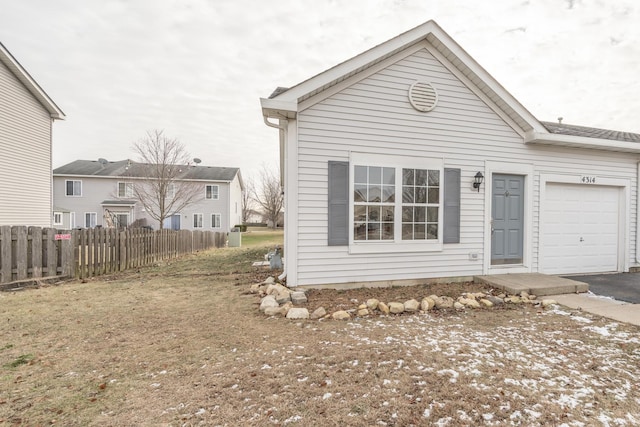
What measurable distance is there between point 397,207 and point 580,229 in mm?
5140

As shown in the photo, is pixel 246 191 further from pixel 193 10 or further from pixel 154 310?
pixel 154 310

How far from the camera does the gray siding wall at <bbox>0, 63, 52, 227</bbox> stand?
9969 mm

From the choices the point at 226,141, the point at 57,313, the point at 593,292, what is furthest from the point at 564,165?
the point at 226,141

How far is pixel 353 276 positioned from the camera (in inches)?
223

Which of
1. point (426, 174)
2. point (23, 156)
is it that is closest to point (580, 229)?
point (426, 174)

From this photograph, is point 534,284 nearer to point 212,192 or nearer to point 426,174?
point 426,174

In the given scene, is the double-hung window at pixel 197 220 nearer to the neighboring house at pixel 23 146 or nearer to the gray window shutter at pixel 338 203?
the neighboring house at pixel 23 146

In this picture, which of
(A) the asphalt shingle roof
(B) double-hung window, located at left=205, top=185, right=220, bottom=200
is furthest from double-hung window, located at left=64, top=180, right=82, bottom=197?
(A) the asphalt shingle roof

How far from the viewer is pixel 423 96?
594 centimetres

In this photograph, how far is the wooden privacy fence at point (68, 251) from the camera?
6.07 metres

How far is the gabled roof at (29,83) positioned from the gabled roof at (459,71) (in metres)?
10.8

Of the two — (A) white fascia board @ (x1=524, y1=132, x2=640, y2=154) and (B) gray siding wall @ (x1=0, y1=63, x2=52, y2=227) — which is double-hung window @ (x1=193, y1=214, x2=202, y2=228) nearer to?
(B) gray siding wall @ (x1=0, y1=63, x2=52, y2=227)

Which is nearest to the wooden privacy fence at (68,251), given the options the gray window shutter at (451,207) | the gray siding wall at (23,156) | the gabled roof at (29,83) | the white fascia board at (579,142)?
the gray siding wall at (23,156)

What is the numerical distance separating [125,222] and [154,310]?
25.4 metres
